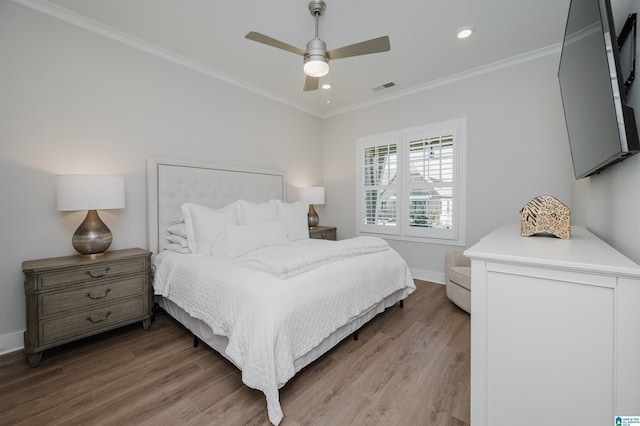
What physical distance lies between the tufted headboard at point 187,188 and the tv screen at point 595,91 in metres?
3.24

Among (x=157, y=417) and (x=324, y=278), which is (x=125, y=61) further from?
(x=157, y=417)

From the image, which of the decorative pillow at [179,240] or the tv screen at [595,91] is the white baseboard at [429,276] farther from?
the decorative pillow at [179,240]

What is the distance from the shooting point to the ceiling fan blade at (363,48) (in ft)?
6.04

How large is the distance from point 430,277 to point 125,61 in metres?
4.43

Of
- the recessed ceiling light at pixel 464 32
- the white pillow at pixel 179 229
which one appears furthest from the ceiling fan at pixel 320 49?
the white pillow at pixel 179 229

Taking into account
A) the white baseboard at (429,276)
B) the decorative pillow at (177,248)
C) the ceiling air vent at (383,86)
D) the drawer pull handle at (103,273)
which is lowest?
the white baseboard at (429,276)

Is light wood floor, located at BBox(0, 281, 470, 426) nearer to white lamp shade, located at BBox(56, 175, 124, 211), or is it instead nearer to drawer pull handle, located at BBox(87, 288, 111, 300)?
drawer pull handle, located at BBox(87, 288, 111, 300)

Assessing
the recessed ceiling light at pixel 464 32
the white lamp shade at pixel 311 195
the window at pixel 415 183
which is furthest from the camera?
the white lamp shade at pixel 311 195

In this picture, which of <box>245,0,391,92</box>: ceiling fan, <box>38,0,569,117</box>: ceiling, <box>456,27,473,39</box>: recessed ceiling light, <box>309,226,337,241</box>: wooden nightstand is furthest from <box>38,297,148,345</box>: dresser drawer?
<box>456,27,473,39</box>: recessed ceiling light

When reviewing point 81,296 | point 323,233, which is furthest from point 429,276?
point 81,296

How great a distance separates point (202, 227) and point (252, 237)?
1.69 ft

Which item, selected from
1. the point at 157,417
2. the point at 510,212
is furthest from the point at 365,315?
the point at 510,212

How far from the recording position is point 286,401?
5.08ft

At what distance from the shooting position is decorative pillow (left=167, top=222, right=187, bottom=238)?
8.67ft
